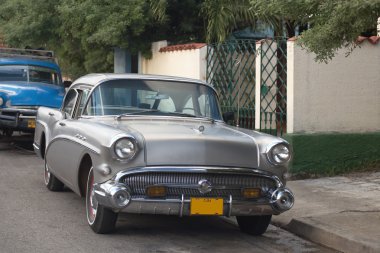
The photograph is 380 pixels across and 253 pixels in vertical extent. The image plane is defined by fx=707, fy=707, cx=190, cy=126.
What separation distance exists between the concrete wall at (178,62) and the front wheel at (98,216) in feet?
22.1

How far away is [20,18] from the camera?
18703mm

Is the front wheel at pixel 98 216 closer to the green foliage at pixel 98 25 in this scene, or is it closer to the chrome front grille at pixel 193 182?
the chrome front grille at pixel 193 182

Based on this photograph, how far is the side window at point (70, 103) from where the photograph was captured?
883cm

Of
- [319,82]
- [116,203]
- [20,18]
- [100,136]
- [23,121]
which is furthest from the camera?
[20,18]

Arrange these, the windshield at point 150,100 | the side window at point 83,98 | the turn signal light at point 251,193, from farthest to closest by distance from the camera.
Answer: the side window at point 83,98, the windshield at point 150,100, the turn signal light at point 251,193

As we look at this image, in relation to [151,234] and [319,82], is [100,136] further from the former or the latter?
[319,82]

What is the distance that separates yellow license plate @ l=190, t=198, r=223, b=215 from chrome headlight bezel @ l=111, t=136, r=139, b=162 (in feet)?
2.30

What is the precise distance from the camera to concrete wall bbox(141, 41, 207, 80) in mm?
13656

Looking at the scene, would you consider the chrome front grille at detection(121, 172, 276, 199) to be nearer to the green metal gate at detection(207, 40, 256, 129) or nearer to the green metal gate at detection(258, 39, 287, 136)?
the green metal gate at detection(258, 39, 287, 136)

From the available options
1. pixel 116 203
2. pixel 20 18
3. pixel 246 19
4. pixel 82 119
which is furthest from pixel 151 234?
pixel 20 18

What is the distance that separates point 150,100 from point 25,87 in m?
6.74

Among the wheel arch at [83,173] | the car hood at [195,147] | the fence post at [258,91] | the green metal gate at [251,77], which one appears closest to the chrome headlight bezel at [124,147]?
the car hood at [195,147]

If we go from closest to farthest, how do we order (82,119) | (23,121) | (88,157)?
(88,157) < (82,119) < (23,121)

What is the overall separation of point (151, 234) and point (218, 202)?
39.1 inches
